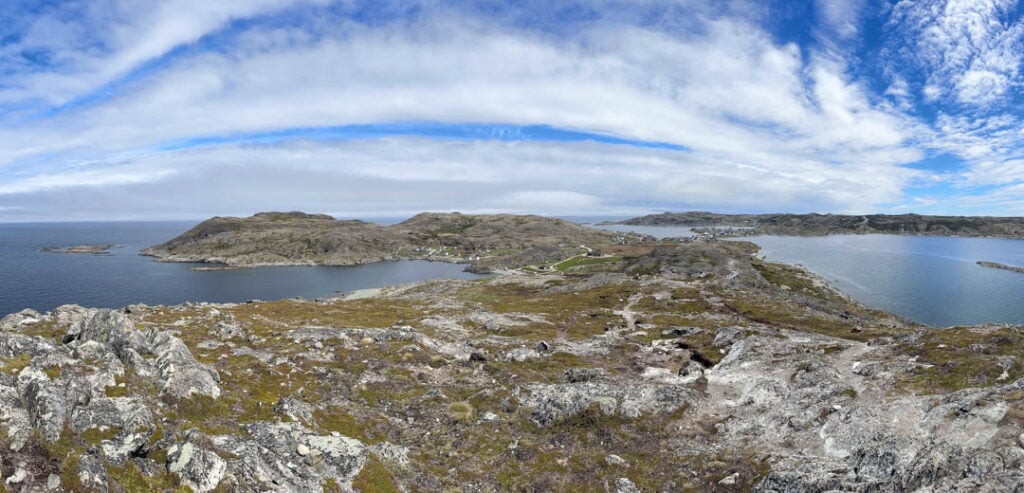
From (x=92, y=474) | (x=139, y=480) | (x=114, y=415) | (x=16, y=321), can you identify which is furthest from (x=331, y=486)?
(x=16, y=321)

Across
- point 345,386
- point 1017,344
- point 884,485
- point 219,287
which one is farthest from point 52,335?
point 219,287

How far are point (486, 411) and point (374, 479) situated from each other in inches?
483

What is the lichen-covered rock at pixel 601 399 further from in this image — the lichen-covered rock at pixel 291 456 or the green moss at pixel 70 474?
the green moss at pixel 70 474

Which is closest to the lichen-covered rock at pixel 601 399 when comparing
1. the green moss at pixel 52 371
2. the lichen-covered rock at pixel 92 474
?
the lichen-covered rock at pixel 92 474

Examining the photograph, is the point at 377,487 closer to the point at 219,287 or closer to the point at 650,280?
the point at 650,280

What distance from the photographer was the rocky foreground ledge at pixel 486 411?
19.3m

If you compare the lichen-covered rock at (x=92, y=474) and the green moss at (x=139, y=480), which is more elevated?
the lichen-covered rock at (x=92, y=474)

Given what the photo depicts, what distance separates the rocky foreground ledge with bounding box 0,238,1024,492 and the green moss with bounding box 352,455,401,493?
0.11 m

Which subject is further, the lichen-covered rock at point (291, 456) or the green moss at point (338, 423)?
the green moss at point (338, 423)

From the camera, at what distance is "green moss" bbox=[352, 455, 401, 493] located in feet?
77.4

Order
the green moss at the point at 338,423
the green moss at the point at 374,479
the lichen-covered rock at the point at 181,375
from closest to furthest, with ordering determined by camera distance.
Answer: the green moss at the point at 374,479
the lichen-covered rock at the point at 181,375
the green moss at the point at 338,423

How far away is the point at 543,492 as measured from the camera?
2633cm

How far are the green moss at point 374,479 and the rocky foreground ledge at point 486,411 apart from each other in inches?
4.3

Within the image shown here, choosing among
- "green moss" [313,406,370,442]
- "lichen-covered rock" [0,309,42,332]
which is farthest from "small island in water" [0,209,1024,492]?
"lichen-covered rock" [0,309,42,332]
